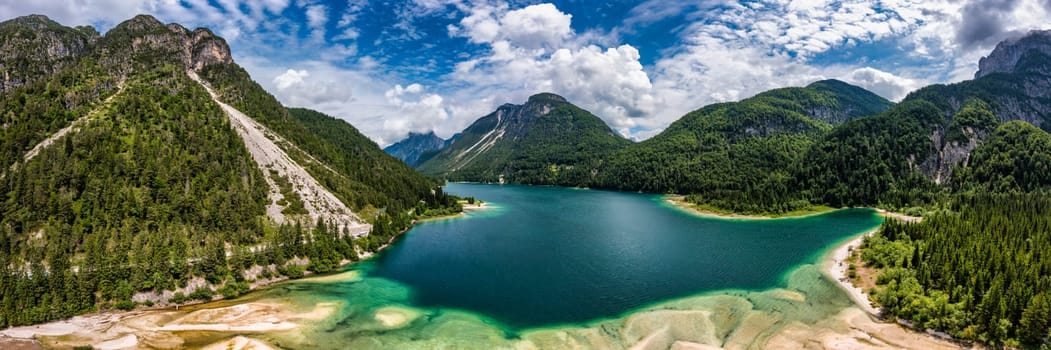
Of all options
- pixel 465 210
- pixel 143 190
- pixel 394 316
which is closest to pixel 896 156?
pixel 465 210

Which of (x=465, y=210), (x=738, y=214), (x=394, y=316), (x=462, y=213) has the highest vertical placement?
(x=465, y=210)

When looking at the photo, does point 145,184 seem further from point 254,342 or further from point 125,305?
point 254,342

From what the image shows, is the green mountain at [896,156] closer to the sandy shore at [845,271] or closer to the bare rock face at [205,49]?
the sandy shore at [845,271]

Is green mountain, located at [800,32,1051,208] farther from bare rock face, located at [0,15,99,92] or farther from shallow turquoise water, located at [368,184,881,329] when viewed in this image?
bare rock face, located at [0,15,99,92]

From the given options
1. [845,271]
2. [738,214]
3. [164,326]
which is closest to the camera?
[164,326]

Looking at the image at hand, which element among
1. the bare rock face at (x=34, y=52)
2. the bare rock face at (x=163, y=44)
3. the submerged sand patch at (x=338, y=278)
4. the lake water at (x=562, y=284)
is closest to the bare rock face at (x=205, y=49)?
the bare rock face at (x=163, y=44)

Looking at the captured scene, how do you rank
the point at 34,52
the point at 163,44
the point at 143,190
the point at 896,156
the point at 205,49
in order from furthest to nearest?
the point at 896,156
the point at 205,49
the point at 163,44
the point at 34,52
the point at 143,190

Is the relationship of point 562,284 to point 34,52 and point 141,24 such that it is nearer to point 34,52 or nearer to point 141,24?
point 34,52

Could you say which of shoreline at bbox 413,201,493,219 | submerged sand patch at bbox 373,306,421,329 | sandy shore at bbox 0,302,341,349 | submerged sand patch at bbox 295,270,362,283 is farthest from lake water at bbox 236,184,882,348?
shoreline at bbox 413,201,493,219
